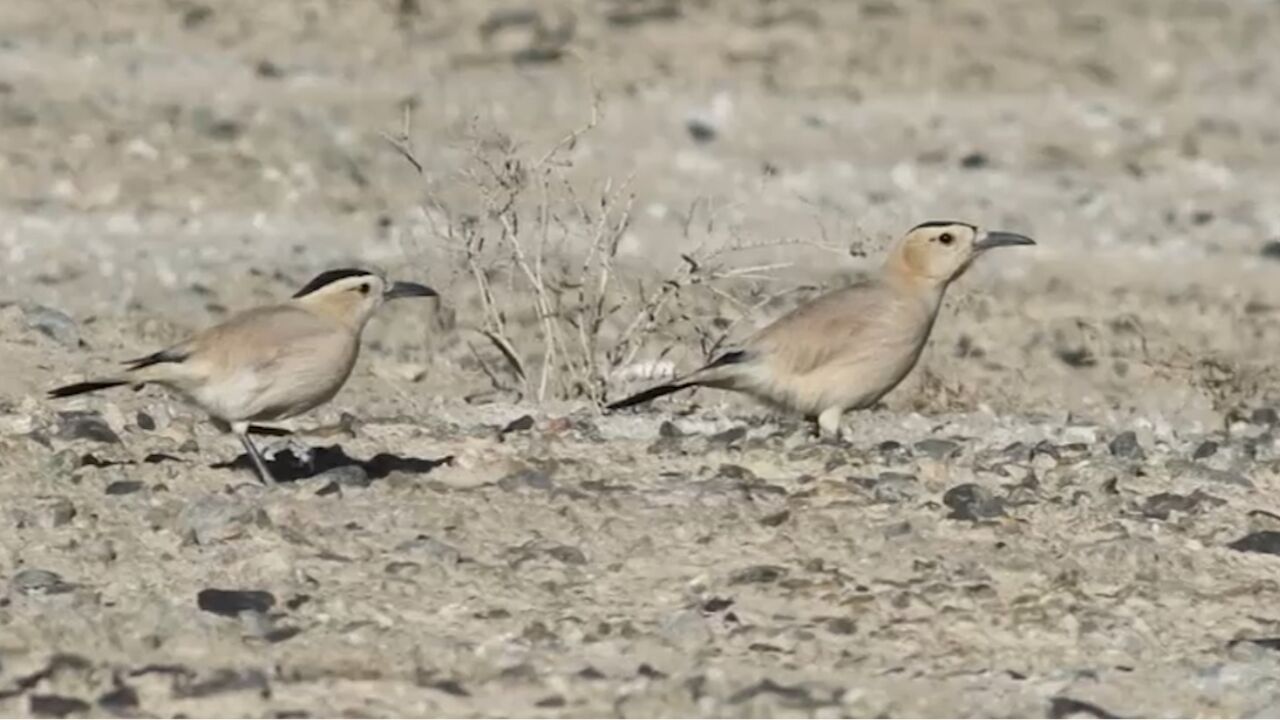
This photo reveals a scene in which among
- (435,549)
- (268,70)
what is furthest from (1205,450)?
(268,70)

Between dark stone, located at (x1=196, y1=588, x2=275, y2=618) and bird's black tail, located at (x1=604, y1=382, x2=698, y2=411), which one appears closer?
dark stone, located at (x1=196, y1=588, x2=275, y2=618)

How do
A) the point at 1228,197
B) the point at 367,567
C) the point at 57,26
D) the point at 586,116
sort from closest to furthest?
the point at 367,567 < the point at 1228,197 < the point at 586,116 < the point at 57,26

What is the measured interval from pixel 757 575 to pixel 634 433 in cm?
191

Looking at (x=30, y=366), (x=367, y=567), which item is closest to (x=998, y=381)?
(x=30, y=366)

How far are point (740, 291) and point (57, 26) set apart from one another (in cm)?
969

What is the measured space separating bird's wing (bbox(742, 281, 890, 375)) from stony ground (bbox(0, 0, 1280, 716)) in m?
0.23

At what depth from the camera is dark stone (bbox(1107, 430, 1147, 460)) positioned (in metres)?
9.06

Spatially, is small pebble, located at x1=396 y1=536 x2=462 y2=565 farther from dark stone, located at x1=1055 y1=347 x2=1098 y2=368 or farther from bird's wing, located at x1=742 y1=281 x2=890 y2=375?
dark stone, located at x1=1055 y1=347 x2=1098 y2=368

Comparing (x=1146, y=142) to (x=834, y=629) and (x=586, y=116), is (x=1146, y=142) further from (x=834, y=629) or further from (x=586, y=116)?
(x=834, y=629)

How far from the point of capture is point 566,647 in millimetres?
6941

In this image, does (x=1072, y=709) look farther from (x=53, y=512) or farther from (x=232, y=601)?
(x=53, y=512)

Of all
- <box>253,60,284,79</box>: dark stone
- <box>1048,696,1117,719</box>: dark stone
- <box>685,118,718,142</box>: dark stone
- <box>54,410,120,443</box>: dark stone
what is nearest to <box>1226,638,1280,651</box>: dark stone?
<box>1048,696,1117,719</box>: dark stone

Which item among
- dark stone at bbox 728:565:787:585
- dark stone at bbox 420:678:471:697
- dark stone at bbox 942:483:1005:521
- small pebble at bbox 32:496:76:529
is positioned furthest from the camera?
dark stone at bbox 942:483:1005:521

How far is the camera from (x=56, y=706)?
6.44 metres
